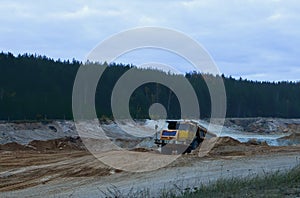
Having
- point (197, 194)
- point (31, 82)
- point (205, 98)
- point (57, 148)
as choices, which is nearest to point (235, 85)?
point (205, 98)

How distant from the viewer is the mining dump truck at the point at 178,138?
89.7ft

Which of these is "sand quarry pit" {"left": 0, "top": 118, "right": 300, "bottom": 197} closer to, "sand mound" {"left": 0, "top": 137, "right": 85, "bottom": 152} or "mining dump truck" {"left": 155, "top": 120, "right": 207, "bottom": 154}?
"mining dump truck" {"left": 155, "top": 120, "right": 207, "bottom": 154}

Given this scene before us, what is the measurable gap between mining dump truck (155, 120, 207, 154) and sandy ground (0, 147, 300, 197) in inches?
86.4

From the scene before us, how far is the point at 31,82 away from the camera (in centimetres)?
6838

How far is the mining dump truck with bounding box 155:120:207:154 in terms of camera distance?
27.3 meters

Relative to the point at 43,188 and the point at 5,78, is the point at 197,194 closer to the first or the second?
the point at 43,188

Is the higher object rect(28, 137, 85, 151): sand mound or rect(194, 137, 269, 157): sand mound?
rect(194, 137, 269, 157): sand mound

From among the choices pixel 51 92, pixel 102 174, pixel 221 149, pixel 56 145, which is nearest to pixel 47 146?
pixel 56 145

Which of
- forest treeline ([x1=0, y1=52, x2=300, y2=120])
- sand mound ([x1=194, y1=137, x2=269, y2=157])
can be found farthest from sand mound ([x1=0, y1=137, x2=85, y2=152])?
forest treeline ([x1=0, y1=52, x2=300, y2=120])

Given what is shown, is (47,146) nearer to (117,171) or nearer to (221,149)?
(221,149)

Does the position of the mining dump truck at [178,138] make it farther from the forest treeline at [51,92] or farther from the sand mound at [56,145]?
the forest treeline at [51,92]

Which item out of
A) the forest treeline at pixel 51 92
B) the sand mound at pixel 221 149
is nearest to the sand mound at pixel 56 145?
the sand mound at pixel 221 149

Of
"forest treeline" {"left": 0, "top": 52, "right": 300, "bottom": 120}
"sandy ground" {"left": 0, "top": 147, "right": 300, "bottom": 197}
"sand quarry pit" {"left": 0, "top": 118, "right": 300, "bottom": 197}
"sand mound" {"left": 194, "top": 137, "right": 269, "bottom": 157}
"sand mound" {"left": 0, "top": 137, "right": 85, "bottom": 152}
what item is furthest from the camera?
"forest treeline" {"left": 0, "top": 52, "right": 300, "bottom": 120}

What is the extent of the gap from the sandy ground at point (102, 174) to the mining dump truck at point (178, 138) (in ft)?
7.20
